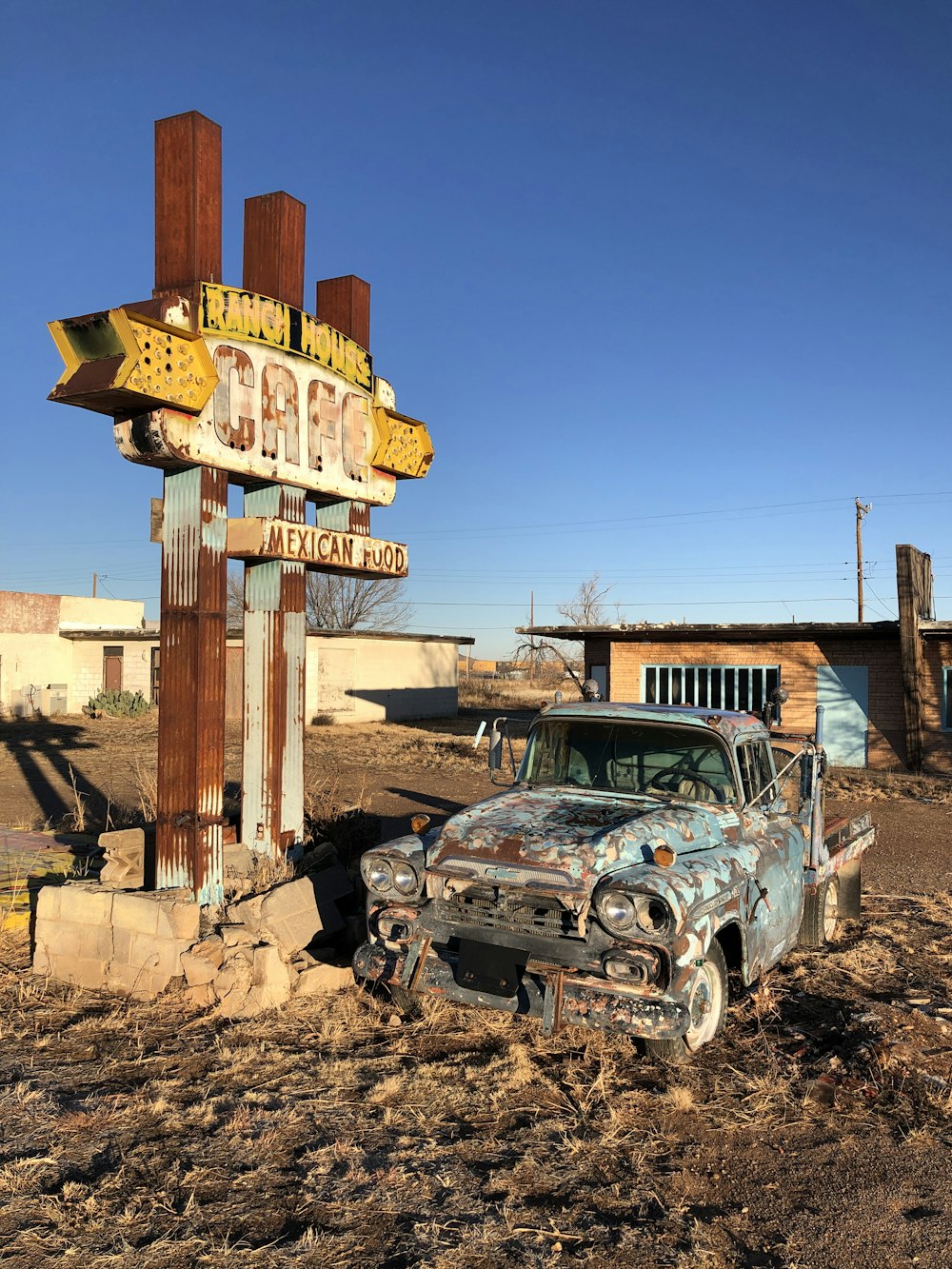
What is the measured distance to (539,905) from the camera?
4.71 m

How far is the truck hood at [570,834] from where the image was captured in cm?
470

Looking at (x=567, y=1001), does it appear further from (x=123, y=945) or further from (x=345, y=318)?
(x=345, y=318)

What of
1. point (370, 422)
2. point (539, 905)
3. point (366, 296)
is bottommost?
point (539, 905)

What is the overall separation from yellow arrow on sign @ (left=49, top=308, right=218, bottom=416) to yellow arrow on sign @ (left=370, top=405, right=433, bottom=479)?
2.30 meters

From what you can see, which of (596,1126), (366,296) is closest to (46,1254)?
(596,1126)

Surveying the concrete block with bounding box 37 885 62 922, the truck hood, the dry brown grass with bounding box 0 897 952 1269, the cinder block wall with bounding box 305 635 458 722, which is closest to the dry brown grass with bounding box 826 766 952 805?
the dry brown grass with bounding box 0 897 952 1269

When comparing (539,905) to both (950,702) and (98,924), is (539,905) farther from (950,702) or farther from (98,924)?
(950,702)

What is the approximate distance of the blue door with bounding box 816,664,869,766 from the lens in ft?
65.0

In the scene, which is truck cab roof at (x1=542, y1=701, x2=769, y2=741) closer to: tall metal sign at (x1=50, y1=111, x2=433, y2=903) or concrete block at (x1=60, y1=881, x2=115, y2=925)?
tall metal sign at (x1=50, y1=111, x2=433, y2=903)

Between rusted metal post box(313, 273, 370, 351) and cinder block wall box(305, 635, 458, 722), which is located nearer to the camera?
rusted metal post box(313, 273, 370, 351)

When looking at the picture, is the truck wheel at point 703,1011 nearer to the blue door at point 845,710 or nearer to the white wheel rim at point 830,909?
the white wheel rim at point 830,909

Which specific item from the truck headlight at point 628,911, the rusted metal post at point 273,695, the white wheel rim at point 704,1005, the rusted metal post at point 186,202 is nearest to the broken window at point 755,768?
the white wheel rim at point 704,1005

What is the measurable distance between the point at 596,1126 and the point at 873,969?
325 cm

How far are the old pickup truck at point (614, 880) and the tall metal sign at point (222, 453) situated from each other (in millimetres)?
1859
